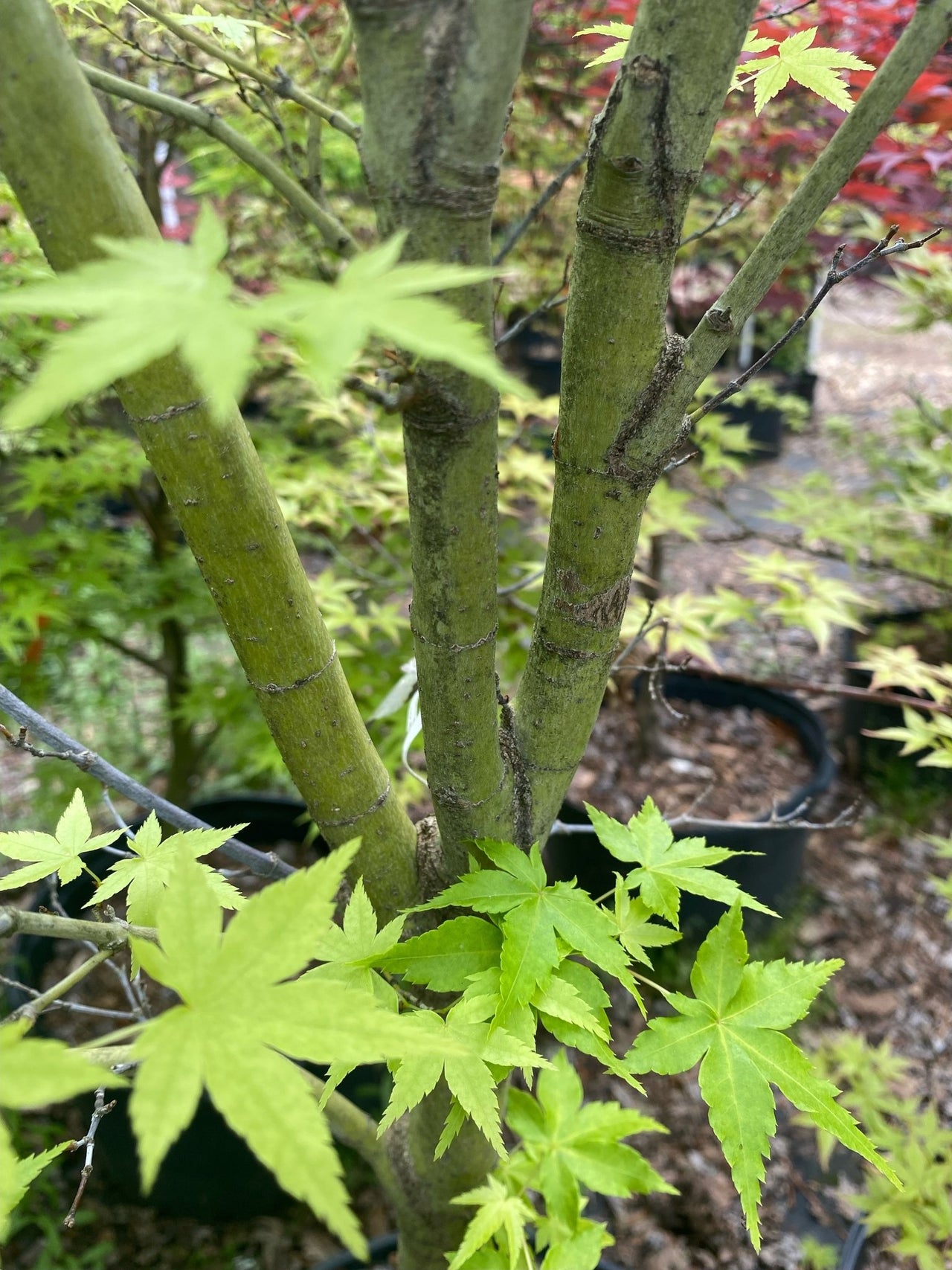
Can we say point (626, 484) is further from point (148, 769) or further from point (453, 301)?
point (148, 769)

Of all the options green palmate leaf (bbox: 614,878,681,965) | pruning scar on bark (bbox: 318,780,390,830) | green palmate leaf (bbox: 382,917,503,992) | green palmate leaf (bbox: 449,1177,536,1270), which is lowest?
green palmate leaf (bbox: 449,1177,536,1270)

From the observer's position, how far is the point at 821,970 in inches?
31.0

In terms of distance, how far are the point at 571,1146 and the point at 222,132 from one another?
128 centimetres

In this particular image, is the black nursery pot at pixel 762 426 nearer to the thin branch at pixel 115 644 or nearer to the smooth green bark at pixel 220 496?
the thin branch at pixel 115 644

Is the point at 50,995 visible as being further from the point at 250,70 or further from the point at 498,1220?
the point at 250,70

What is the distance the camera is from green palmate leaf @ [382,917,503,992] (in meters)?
0.73

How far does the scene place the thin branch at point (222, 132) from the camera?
76 centimetres

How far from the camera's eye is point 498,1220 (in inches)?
35.1

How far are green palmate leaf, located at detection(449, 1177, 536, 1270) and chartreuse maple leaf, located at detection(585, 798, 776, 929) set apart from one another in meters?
0.37

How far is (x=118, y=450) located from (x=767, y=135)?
1630mm

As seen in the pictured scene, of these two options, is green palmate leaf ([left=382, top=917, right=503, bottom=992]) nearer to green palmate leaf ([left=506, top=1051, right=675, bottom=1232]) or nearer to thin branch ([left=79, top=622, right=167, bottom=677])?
green palmate leaf ([left=506, top=1051, right=675, bottom=1232])

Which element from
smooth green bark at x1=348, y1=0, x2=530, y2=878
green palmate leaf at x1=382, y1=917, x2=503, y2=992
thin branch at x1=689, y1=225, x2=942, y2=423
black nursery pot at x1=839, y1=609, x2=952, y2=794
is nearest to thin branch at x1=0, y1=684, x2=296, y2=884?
green palmate leaf at x1=382, y1=917, x2=503, y2=992

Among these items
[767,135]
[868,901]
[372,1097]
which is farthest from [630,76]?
[868,901]

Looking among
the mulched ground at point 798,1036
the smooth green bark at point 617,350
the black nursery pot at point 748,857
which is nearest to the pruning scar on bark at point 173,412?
the smooth green bark at point 617,350
